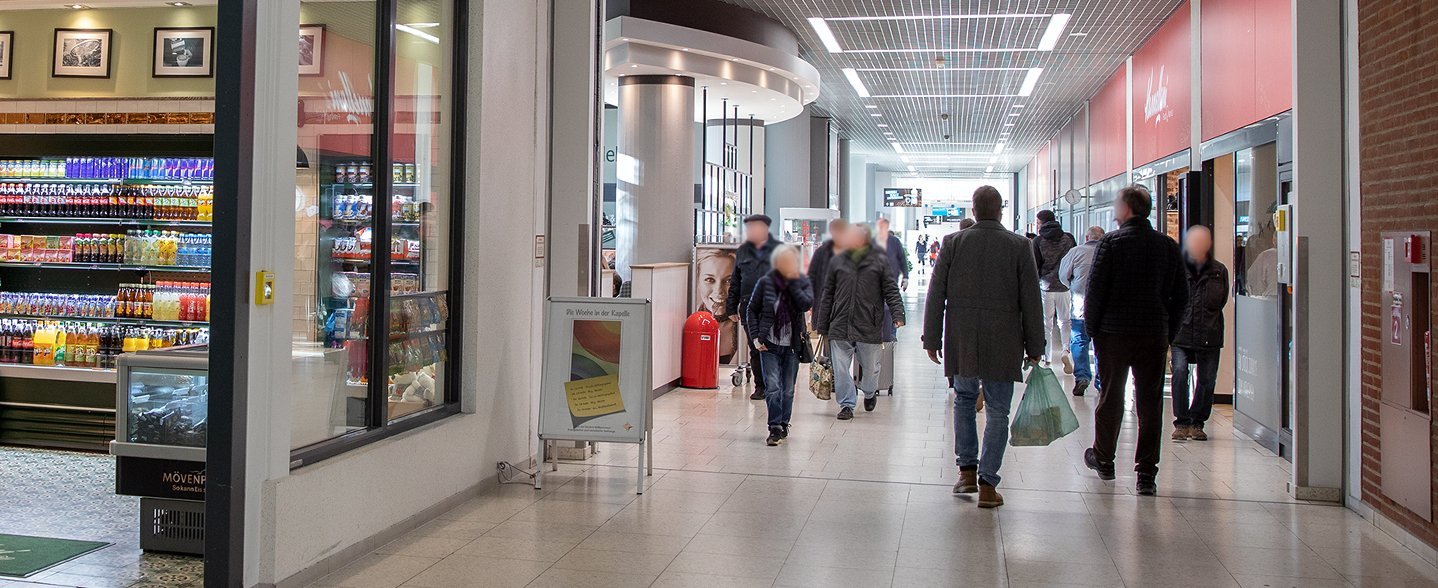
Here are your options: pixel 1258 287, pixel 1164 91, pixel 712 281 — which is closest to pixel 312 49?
pixel 1258 287

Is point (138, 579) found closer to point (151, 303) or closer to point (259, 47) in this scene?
point (259, 47)

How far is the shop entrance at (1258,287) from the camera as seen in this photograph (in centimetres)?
705

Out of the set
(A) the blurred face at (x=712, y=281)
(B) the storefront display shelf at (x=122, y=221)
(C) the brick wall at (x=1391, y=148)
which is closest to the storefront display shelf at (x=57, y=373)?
(B) the storefront display shelf at (x=122, y=221)

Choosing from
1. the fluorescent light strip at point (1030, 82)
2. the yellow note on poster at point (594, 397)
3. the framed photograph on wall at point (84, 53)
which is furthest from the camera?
the fluorescent light strip at point (1030, 82)

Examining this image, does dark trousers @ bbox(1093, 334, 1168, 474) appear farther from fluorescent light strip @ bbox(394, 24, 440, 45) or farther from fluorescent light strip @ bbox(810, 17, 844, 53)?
fluorescent light strip @ bbox(810, 17, 844, 53)

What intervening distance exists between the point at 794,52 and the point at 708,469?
7727mm

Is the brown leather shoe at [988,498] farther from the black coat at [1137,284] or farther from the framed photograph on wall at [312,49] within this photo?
the framed photograph on wall at [312,49]

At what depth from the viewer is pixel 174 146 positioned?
23.8 ft

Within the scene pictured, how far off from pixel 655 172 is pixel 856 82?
5.70 meters

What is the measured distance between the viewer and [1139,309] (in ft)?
18.6

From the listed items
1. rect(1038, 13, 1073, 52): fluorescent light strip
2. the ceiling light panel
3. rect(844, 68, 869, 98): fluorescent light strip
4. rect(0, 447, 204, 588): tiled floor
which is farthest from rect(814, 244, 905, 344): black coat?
rect(844, 68, 869, 98): fluorescent light strip

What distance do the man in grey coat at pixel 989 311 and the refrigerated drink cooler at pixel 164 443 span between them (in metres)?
3.31

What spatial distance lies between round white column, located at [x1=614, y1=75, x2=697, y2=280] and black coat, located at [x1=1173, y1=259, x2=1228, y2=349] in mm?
5129

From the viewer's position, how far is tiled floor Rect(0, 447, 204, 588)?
427 cm
